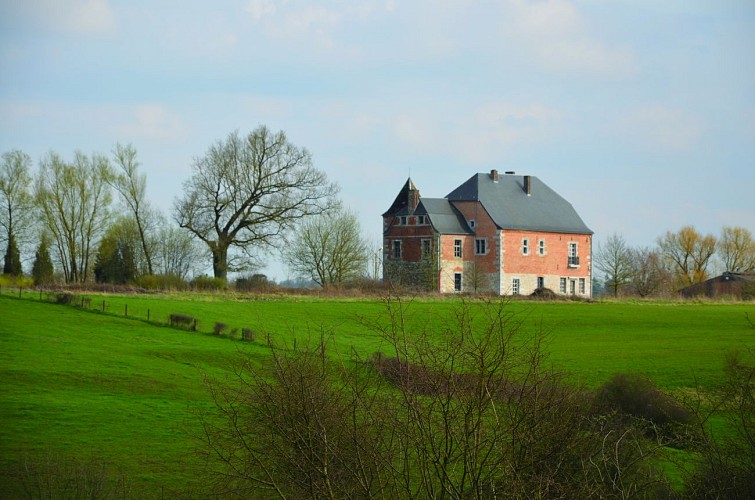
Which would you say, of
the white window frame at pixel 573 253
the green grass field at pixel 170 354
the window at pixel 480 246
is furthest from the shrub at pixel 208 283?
the white window frame at pixel 573 253

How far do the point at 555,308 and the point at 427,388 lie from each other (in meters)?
36.7

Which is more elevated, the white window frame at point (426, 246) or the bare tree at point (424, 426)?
the white window frame at point (426, 246)

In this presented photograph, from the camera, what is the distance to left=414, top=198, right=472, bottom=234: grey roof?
208ft

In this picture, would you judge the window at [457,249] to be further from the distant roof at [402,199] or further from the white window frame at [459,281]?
the distant roof at [402,199]

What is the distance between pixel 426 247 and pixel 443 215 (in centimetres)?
294

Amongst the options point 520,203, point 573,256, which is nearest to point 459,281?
point 520,203

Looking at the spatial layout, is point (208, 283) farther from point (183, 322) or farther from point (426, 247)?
point (426, 247)

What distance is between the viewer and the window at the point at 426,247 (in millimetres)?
62281

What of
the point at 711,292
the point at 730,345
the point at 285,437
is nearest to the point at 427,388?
the point at 285,437

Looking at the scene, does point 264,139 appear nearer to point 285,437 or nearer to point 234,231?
point 234,231

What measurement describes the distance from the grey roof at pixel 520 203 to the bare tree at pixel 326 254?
853cm

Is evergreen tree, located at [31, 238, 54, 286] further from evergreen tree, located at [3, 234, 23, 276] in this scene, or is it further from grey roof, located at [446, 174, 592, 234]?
grey roof, located at [446, 174, 592, 234]

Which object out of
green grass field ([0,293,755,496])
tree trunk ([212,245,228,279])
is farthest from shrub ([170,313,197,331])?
tree trunk ([212,245,228,279])

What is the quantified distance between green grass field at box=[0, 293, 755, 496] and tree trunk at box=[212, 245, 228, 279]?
9026 mm
